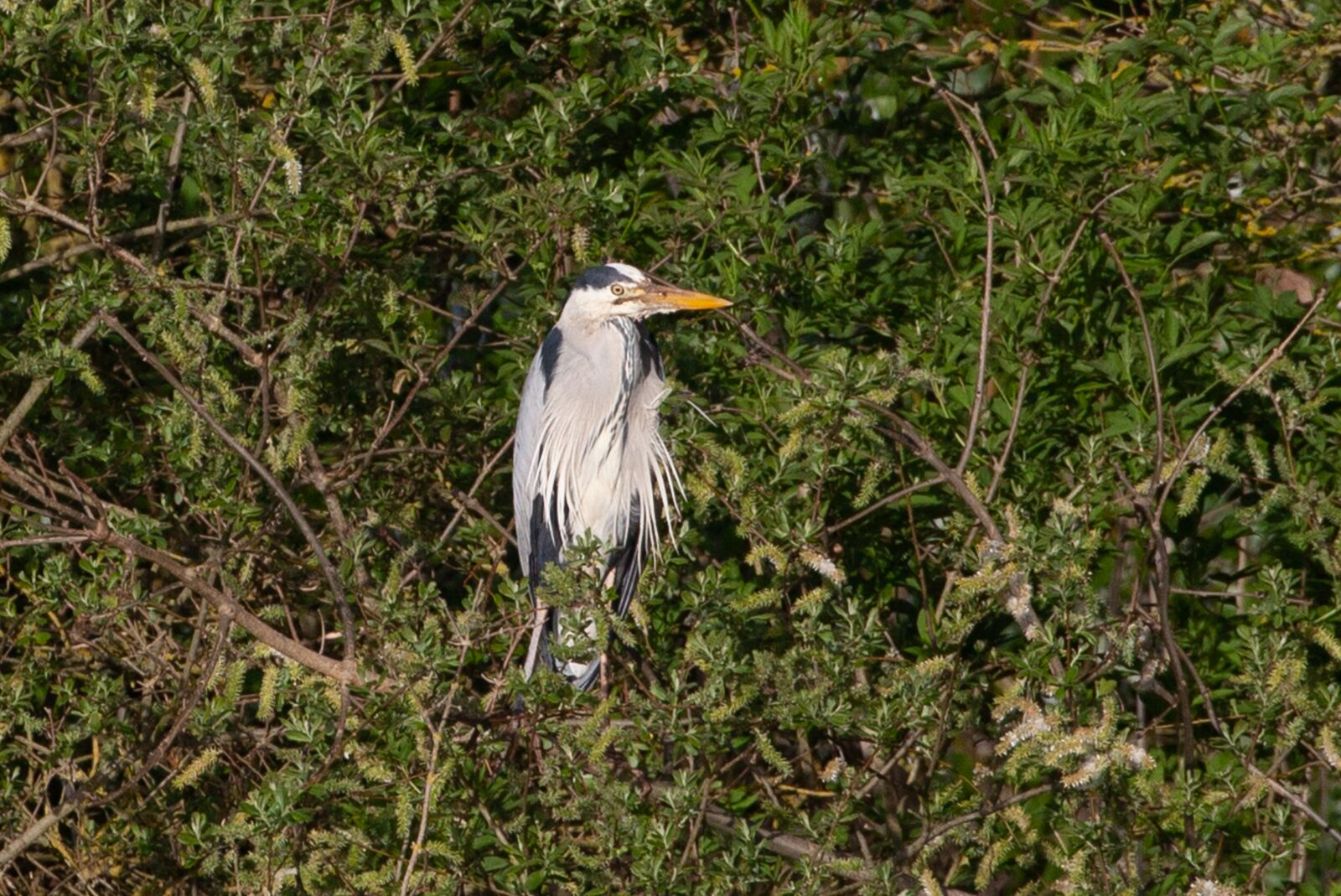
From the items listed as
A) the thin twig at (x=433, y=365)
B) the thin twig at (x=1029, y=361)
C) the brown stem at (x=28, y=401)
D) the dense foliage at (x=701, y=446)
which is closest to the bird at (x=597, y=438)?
the dense foliage at (x=701, y=446)

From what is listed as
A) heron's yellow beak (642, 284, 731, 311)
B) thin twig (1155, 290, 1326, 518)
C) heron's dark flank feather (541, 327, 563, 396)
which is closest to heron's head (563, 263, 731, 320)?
heron's yellow beak (642, 284, 731, 311)

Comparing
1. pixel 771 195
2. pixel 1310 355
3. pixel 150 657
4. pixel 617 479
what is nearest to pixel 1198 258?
pixel 1310 355

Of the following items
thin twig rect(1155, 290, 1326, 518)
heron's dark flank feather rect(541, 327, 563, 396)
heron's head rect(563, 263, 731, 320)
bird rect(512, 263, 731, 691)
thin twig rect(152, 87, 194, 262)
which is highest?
thin twig rect(152, 87, 194, 262)

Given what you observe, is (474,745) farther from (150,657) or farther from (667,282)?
(667,282)

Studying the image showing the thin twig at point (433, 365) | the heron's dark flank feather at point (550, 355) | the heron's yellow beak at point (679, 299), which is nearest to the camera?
the thin twig at point (433, 365)

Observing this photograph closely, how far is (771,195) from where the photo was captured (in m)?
3.83

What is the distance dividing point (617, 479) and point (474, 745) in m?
1.57

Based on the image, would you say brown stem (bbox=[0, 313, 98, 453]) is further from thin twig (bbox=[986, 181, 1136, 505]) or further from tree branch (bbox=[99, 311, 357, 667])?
thin twig (bbox=[986, 181, 1136, 505])

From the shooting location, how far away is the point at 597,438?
14.5 feet

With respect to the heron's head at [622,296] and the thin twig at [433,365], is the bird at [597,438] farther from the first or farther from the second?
the thin twig at [433,365]

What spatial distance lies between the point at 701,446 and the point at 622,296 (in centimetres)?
98

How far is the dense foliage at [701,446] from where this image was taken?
9.34 ft

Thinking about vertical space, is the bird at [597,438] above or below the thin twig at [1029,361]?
below

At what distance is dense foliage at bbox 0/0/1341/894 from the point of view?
2848mm
